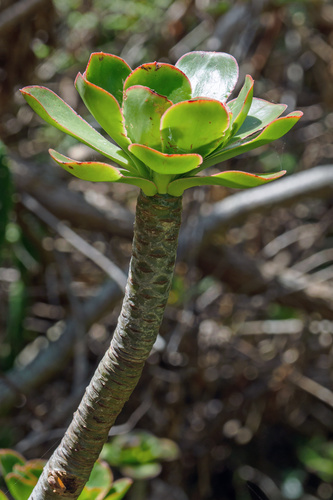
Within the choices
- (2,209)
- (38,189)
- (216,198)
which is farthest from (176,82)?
(216,198)

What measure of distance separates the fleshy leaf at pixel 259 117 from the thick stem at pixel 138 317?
0.29ft

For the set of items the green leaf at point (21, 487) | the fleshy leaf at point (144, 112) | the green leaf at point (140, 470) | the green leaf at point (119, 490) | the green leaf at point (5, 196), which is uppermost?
the fleshy leaf at point (144, 112)

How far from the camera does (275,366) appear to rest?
191 centimetres

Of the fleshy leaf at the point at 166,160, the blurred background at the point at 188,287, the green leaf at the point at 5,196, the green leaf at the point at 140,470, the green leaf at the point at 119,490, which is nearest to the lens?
the fleshy leaf at the point at 166,160

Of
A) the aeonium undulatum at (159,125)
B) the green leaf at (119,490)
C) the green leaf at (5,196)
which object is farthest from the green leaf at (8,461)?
the green leaf at (5,196)

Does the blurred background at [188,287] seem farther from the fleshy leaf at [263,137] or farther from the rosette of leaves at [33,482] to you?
the fleshy leaf at [263,137]

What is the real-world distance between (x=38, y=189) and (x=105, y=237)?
308 mm

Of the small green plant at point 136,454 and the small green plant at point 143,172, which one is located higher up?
the small green plant at point 143,172

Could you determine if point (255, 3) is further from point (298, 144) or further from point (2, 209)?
point (2, 209)

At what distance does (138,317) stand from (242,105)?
18 cm

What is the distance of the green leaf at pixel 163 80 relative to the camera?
Result: 41 cm

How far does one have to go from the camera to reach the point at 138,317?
0.40 m

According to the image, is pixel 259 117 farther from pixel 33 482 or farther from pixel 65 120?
pixel 33 482

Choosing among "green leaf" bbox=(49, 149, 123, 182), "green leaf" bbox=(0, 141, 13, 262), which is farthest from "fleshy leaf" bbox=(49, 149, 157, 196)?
"green leaf" bbox=(0, 141, 13, 262)
